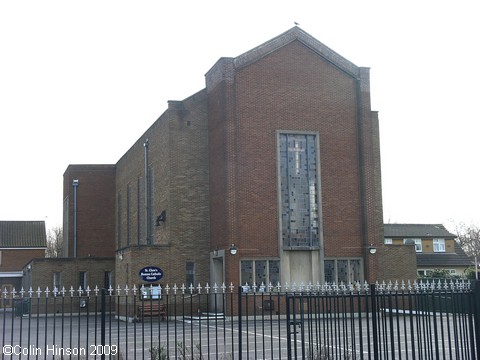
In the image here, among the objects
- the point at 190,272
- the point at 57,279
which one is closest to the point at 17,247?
the point at 57,279

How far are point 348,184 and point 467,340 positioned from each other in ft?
72.1

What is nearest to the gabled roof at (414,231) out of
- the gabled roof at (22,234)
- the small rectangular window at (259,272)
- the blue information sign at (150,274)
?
the small rectangular window at (259,272)

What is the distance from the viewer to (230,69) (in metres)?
32.2

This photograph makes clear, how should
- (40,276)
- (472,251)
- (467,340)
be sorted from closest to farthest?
(467,340) < (40,276) < (472,251)

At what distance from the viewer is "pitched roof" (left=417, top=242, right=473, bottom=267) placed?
2394 inches

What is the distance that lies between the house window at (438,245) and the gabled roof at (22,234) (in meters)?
38.7

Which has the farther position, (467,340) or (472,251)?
(472,251)

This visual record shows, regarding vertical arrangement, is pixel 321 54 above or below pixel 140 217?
above

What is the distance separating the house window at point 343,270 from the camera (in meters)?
32.7

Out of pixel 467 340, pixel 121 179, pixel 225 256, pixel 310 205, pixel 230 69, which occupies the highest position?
pixel 230 69

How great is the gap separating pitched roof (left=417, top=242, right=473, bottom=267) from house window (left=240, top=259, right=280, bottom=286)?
3242 cm

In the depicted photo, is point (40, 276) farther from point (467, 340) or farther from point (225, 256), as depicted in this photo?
point (467, 340)

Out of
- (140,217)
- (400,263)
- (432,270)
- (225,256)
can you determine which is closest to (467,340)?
(225,256)

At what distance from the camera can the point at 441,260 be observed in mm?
61812
